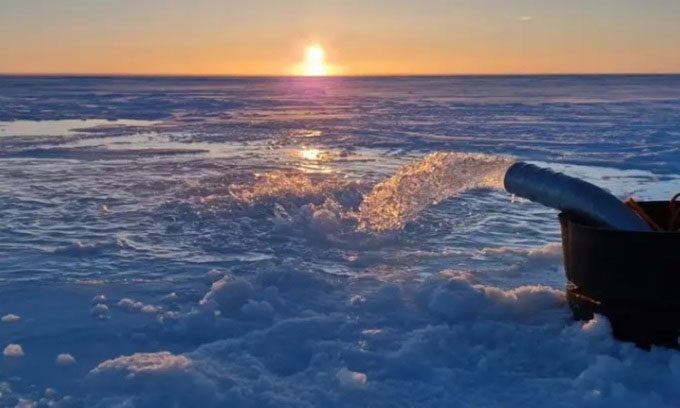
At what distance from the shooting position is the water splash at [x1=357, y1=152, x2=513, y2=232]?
20.7 ft

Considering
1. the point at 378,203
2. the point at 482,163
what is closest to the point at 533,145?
the point at 378,203

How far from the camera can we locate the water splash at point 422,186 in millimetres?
6305

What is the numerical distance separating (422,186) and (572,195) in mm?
3351

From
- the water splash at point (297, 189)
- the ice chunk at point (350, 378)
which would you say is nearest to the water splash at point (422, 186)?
the water splash at point (297, 189)

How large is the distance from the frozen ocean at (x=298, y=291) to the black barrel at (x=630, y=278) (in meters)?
0.10

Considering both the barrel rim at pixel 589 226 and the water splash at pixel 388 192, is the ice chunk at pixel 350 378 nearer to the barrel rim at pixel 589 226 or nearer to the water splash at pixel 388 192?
the barrel rim at pixel 589 226

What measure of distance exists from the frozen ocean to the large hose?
562mm

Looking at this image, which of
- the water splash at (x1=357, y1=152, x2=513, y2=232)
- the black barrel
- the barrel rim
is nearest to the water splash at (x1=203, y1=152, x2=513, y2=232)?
the water splash at (x1=357, y1=152, x2=513, y2=232)

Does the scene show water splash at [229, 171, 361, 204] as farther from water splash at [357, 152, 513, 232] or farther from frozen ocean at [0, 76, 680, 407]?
water splash at [357, 152, 513, 232]

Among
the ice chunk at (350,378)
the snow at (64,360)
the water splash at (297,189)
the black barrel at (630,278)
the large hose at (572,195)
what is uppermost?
the large hose at (572,195)

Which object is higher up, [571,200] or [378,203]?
[571,200]

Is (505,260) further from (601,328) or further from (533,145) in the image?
(533,145)

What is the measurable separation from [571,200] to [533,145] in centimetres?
1079

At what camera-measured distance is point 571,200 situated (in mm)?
4062
